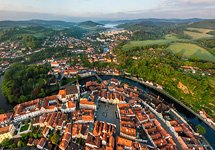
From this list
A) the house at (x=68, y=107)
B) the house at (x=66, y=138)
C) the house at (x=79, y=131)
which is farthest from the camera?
the house at (x=68, y=107)

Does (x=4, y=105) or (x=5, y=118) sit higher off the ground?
(x=5, y=118)

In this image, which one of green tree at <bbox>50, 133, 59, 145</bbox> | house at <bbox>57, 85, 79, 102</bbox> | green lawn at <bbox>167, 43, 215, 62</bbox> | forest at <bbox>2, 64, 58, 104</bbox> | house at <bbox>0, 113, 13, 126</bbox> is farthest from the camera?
green lawn at <bbox>167, 43, 215, 62</bbox>

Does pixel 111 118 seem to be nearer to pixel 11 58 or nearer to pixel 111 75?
pixel 111 75

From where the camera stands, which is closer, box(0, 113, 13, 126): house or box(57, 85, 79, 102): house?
box(0, 113, 13, 126): house

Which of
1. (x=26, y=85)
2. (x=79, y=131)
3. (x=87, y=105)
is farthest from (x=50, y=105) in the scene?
(x=26, y=85)

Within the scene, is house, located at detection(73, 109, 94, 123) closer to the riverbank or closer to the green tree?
the green tree

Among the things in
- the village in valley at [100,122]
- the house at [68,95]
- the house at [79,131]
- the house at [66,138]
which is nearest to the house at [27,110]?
the village in valley at [100,122]

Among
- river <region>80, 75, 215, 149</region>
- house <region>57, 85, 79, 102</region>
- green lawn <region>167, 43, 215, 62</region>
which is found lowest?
river <region>80, 75, 215, 149</region>

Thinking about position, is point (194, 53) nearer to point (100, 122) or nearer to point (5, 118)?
point (100, 122)

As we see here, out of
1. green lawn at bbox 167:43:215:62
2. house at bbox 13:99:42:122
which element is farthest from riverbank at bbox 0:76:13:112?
green lawn at bbox 167:43:215:62

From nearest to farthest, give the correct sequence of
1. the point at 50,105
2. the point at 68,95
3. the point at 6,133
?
the point at 6,133, the point at 50,105, the point at 68,95

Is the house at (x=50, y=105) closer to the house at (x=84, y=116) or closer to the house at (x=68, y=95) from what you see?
the house at (x=68, y=95)
